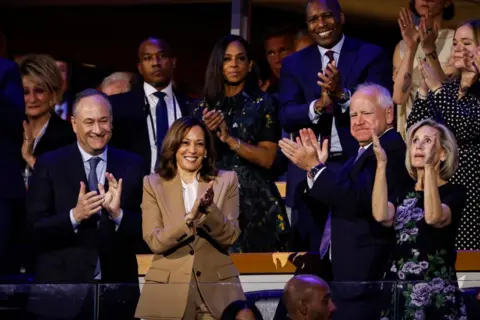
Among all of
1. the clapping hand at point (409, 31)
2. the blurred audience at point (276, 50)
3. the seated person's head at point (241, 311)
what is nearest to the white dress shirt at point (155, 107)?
the blurred audience at point (276, 50)

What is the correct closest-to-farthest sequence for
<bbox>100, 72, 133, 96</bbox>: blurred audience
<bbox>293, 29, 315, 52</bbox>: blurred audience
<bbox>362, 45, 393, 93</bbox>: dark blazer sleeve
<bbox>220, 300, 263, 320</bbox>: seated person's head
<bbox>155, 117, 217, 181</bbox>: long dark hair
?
1. <bbox>220, 300, 263, 320</bbox>: seated person's head
2. <bbox>155, 117, 217, 181</bbox>: long dark hair
3. <bbox>362, 45, 393, 93</bbox>: dark blazer sleeve
4. <bbox>293, 29, 315, 52</bbox>: blurred audience
5. <bbox>100, 72, 133, 96</bbox>: blurred audience

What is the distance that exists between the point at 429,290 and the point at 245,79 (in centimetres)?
175

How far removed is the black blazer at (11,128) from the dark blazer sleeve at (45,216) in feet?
Result: 0.29

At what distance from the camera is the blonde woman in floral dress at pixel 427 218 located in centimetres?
487

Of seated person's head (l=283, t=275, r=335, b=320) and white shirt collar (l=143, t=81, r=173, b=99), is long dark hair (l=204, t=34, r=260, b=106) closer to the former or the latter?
white shirt collar (l=143, t=81, r=173, b=99)

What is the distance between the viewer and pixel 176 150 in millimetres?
5336

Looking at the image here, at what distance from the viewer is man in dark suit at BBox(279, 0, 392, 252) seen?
19.4ft

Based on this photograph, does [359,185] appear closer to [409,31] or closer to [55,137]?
[409,31]

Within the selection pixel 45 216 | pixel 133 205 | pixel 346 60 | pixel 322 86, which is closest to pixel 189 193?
pixel 133 205

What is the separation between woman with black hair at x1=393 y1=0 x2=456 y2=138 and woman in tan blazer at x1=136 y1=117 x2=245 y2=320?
4.28ft

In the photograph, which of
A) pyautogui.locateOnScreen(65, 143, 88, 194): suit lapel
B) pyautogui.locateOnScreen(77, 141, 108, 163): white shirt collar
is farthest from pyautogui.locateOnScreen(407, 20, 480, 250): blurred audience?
pyautogui.locateOnScreen(65, 143, 88, 194): suit lapel

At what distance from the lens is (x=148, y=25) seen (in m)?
8.86

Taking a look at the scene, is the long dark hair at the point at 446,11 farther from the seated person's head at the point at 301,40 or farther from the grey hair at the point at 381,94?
the grey hair at the point at 381,94

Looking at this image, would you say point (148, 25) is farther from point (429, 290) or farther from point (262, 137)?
point (429, 290)
